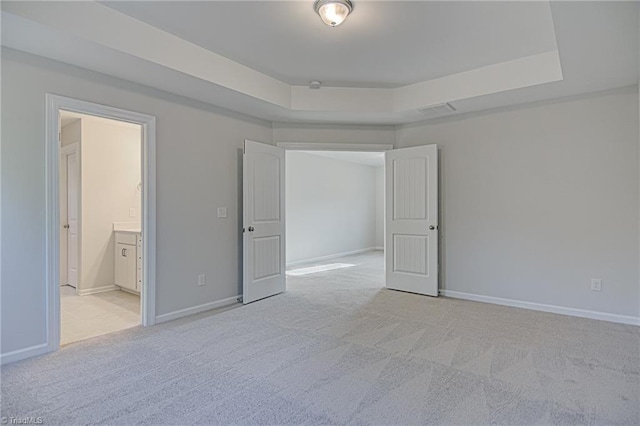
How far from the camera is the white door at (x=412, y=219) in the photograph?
15.5 feet

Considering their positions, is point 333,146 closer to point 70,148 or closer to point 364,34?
point 364,34

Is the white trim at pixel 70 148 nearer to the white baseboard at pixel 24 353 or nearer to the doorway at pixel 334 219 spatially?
the white baseboard at pixel 24 353

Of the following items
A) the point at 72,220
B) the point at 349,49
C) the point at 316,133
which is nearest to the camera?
the point at 349,49

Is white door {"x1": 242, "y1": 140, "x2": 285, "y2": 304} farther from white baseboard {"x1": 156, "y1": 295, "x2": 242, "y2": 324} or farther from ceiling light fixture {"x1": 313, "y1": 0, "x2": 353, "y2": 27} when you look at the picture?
ceiling light fixture {"x1": 313, "y1": 0, "x2": 353, "y2": 27}

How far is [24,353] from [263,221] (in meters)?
2.60

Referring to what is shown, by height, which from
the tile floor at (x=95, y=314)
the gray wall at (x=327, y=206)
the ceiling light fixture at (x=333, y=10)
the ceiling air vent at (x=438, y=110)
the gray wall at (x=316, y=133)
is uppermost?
the ceiling light fixture at (x=333, y=10)

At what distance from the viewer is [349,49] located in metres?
3.35

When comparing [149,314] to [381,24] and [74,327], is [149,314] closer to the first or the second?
[74,327]

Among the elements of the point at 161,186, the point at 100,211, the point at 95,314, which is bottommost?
the point at 95,314

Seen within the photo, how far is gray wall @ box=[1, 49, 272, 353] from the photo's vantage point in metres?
2.70

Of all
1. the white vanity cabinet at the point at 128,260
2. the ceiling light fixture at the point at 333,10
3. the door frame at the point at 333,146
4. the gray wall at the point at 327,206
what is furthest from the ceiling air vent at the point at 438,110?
the white vanity cabinet at the point at 128,260

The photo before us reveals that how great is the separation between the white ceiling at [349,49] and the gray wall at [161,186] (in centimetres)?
19

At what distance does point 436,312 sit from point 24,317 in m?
3.69

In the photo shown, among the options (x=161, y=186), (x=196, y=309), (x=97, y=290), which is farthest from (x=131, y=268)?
(x=161, y=186)
